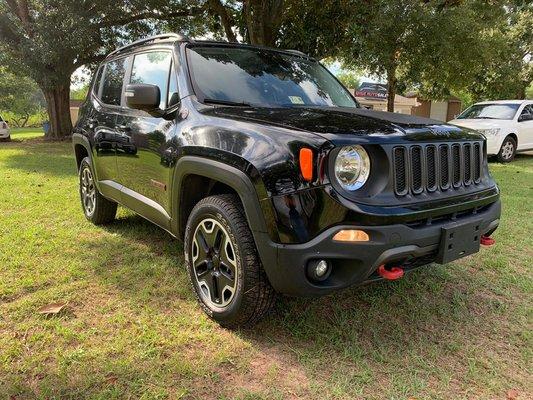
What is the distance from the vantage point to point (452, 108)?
4009cm

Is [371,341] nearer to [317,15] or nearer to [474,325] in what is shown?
[474,325]

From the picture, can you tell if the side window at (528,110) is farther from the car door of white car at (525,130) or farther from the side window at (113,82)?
the side window at (113,82)

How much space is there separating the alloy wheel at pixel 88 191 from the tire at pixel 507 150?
9.99 metres

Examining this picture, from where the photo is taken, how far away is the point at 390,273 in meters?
2.42

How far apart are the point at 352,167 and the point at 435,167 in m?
0.60

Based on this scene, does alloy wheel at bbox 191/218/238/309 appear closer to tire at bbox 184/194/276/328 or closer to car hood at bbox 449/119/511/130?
tire at bbox 184/194/276/328

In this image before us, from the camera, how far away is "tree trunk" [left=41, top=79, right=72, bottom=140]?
18.0 meters

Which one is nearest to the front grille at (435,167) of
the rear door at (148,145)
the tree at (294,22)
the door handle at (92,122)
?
the rear door at (148,145)

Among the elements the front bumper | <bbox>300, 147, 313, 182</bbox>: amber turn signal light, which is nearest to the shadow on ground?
the front bumper

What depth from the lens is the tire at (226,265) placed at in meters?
2.52

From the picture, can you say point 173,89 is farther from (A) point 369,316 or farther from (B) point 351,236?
(A) point 369,316

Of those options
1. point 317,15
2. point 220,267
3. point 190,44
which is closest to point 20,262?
point 220,267

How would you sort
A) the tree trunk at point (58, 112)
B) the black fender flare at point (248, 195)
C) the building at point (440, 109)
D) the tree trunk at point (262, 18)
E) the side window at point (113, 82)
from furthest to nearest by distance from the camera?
the building at point (440, 109), the tree trunk at point (58, 112), the tree trunk at point (262, 18), the side window at point (113, 82), the black fender flare at point (248, 195)

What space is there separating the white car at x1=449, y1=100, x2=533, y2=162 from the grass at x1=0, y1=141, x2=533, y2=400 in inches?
306
